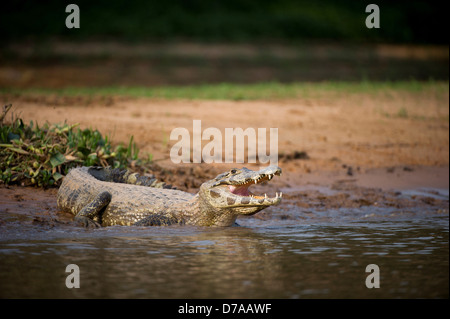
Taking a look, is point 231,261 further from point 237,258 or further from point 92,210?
point 92,210

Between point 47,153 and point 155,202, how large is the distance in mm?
1592

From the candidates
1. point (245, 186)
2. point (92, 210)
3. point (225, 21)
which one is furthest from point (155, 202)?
point (225, 21)

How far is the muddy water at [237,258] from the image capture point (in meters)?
4.51

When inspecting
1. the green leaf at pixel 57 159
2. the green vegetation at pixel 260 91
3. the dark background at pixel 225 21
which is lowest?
the green leaf at pixel 57 159

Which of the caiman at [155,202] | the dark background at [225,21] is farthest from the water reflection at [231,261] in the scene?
the dark background at [225,21]

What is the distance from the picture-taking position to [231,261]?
526 centimetres

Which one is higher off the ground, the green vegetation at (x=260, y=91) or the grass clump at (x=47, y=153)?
the green vegetation at (x=260, y=91)

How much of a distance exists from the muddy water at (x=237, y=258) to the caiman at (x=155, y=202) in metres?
0.17

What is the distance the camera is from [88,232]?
6.28m

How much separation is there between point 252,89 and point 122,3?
15176mm

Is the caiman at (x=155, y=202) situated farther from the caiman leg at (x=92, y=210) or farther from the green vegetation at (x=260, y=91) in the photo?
the green vegetation at (x=260, y=91)

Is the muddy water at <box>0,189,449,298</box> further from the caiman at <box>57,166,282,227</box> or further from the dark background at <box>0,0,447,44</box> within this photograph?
the dark background at <box>0,0,447,44</box>

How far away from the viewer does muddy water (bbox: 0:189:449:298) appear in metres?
4.51
